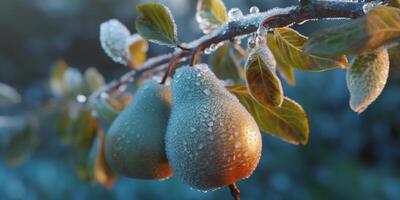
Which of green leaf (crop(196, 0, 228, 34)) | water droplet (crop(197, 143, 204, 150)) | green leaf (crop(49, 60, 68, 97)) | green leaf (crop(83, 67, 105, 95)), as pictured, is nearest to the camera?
water droplet (crop(197, 143, 204, 150))

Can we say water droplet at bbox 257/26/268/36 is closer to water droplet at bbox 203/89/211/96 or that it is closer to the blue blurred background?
water droplet at bbox 203/89/211/96

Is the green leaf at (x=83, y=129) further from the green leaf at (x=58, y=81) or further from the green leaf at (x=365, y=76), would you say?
the green leaf at (x=365, y=76)

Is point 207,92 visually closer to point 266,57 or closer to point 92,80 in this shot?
point 266,57

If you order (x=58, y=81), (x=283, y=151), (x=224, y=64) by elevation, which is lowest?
(x=283, y=151)

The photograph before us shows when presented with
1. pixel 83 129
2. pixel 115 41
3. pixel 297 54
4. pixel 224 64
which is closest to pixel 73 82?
pixel 83 129

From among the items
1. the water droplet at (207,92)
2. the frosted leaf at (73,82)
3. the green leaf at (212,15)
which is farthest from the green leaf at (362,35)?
the frosted leaf at (73,82)

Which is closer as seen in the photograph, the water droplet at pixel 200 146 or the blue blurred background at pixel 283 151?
the water droplet at pixel 200 146

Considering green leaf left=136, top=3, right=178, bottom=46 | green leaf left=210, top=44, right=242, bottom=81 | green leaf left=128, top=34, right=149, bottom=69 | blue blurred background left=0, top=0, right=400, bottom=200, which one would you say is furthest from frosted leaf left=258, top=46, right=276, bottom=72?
blue blurred background left=0, top=0, right=400, bottom=200
